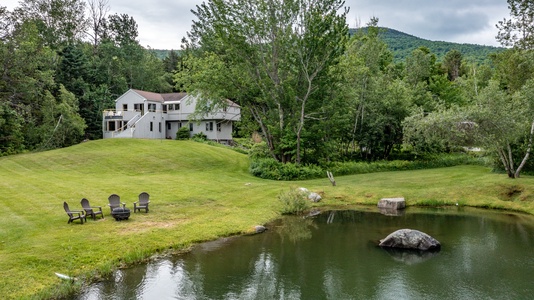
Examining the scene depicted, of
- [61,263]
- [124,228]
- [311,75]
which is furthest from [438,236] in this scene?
[311,75]

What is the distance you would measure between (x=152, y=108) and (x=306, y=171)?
29.4 metres

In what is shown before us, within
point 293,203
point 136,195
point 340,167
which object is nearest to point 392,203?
point 293,203

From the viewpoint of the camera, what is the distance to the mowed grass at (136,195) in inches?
501

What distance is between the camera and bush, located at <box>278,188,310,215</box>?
2180 cm

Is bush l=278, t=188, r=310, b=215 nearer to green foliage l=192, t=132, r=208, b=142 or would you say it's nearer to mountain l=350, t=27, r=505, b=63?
green foliage l=192, t=132, r=208, b=142

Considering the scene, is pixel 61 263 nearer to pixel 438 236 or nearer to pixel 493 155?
pixel 438 236

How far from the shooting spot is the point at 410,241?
15.3m

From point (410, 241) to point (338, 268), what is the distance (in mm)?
4041

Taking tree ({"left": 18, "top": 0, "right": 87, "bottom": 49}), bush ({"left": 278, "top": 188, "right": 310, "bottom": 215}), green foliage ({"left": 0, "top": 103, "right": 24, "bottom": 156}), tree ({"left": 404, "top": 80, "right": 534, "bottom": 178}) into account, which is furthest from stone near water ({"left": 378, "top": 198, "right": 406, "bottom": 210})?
tree ({"left": 18, "top": 0, "right": 87, "bottom": 49})

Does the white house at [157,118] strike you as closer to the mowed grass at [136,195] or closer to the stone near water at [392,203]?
the mowed grass at [136,195]

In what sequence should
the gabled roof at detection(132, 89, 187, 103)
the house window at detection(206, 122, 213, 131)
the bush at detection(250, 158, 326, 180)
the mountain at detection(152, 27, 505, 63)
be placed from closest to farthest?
the bush at detection(250, 158, 326, 180)
the gabled roof at detection(132, 89, 187, 103)
the house window at detection(206, 122, 213, 131)
the mountain at detection(152, 27, 505, 63)

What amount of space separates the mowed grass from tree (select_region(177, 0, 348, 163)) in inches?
240

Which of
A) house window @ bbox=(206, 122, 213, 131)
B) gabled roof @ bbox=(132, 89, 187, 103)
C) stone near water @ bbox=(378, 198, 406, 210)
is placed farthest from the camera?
house window @ bbox=(206, 122, 213, 131)

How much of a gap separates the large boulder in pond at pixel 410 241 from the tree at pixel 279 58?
62.6 feet
